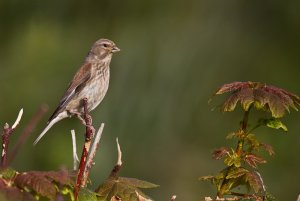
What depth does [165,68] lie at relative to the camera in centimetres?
1016

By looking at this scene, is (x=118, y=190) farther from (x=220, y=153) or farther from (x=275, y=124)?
(x=275, y=124)

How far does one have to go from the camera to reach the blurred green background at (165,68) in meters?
10.1

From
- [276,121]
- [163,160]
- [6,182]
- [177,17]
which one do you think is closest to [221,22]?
[177,17]

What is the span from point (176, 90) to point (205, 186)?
1140 mm

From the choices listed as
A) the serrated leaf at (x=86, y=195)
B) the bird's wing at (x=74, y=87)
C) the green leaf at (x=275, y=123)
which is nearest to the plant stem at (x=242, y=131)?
the green leaf at (x=275, y=123)

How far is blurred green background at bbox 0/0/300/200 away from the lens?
398 inches

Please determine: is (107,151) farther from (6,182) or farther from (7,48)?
(6,182)

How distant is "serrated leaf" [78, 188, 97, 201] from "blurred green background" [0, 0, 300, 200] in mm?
7406

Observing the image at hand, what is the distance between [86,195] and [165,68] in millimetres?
7812

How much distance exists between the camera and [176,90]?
411 inches

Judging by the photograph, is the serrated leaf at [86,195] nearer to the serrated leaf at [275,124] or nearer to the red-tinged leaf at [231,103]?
the red-tinged leaf at [231,103]

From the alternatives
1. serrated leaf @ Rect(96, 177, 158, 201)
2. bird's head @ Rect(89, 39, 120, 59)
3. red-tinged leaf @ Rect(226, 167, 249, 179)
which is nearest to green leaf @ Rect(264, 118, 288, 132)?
red-tinged leaf @ Rect(226, 167, 249, 179)

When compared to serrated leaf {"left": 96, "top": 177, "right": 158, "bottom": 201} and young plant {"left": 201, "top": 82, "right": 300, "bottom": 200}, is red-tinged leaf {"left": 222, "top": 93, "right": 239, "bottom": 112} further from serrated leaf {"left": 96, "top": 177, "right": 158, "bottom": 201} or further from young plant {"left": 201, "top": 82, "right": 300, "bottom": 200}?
serrated leaf {"left": 96, "top": 177, "right": 158, "bottom": 201}

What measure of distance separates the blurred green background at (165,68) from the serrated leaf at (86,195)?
7406 mm
